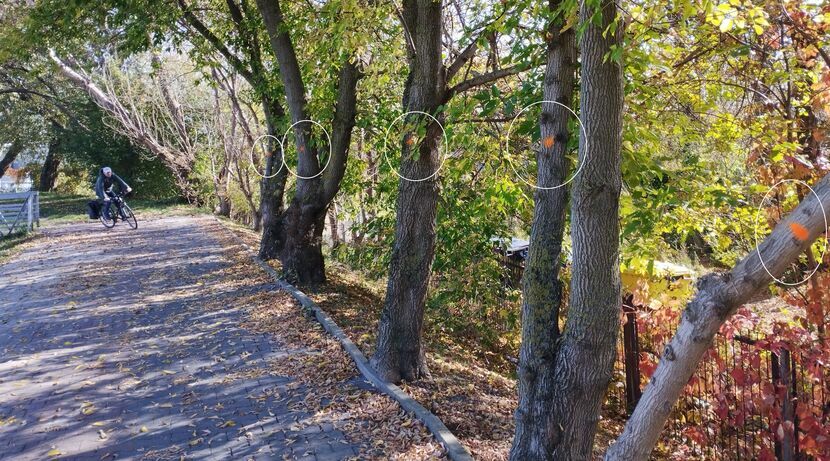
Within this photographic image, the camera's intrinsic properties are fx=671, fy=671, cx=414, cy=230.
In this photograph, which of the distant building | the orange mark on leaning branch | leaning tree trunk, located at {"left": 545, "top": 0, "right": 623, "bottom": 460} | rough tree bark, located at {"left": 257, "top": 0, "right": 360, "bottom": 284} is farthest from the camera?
the distant building

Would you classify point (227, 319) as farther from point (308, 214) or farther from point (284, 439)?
point (284, 439)

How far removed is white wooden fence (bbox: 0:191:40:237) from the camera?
19.4m

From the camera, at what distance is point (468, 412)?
Answer: 597 cm

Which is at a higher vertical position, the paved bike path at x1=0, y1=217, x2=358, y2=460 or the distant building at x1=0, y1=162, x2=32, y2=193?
the distant building at x1=0, y1=162, x2=32, y2=193

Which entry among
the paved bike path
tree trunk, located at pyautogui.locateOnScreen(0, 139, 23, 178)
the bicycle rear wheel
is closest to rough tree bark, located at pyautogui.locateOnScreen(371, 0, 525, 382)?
the paved bike path

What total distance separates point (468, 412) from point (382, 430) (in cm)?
86

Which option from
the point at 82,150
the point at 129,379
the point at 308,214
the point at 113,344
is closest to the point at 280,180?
the point at 308,214

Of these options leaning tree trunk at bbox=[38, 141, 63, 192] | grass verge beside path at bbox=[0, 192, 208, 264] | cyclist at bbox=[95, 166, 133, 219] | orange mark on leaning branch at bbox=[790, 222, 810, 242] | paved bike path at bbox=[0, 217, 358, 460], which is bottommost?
paved bike path at bbox=[0, 217, 358, 460]

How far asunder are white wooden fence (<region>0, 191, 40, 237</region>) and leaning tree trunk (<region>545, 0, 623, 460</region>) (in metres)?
19.5

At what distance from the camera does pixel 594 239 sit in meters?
4.06

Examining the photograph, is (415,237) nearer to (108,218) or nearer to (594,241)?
(594,241)

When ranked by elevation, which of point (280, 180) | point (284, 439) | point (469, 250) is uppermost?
point (280, 180)

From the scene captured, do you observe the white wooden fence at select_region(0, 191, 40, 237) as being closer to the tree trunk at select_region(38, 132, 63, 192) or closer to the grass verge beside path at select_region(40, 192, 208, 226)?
the grass verge beside path at select_region(40, 192, 208, 226)

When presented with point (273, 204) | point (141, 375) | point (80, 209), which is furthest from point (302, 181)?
point (80, 209)
